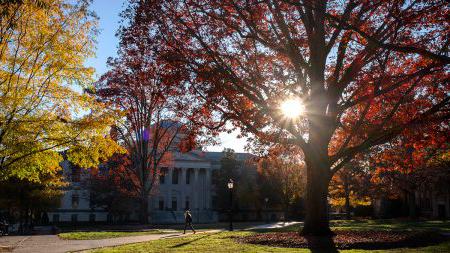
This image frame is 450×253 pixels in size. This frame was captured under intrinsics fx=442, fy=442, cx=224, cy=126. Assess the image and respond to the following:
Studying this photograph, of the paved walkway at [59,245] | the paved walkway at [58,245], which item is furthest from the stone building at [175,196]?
the paved walkway at [59,245]

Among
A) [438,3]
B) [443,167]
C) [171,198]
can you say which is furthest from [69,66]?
[171,198]

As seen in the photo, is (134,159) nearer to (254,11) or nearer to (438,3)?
(254,11)

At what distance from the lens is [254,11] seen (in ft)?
47.8

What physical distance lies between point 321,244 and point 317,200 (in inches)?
115

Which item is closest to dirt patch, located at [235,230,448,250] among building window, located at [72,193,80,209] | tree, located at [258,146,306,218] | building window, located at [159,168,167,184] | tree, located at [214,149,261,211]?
building window, located at [159,168,167,184]

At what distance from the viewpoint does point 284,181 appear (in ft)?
190

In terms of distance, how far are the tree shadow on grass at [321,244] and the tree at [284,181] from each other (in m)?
33.8

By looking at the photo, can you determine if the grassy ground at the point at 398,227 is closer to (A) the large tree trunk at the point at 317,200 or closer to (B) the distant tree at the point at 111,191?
(A) the large tree trunk at the point at 317,200

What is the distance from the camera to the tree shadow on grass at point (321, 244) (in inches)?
459

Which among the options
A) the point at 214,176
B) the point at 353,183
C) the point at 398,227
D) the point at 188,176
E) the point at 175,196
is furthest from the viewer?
the point at 188,176

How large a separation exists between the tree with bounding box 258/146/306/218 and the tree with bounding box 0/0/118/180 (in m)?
33.5

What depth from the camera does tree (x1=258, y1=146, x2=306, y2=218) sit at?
54.1 metres

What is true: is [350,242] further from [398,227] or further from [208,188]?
[208,188]

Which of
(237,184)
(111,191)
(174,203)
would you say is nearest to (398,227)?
(111,191)
